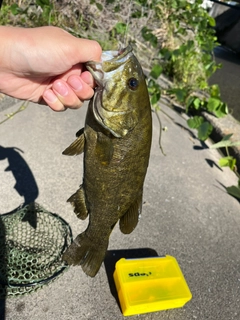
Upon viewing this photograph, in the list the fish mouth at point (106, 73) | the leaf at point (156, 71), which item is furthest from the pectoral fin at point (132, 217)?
the leaf at point (156, 71)

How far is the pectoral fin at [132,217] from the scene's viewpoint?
191cm

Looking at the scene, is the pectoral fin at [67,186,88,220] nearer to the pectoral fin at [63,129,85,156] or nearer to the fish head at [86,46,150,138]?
the pectoral fin at [63,129,85,156]

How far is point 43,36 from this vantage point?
1812mm

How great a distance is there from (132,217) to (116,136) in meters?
0.53

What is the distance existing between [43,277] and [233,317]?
1651 millimetres

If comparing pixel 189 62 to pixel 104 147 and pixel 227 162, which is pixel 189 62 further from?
pixel 104 147

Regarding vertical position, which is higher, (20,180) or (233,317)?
(233,317)

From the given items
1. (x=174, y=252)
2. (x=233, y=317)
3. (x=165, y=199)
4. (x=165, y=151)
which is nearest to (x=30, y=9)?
(x=165, y=151)

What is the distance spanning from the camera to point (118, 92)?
67.1 inches

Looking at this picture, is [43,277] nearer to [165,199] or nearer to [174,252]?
[174,252]

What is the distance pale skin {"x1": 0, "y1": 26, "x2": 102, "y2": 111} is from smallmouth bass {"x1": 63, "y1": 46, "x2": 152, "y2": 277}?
0.14m

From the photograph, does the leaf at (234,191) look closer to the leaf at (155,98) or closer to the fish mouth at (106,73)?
the leaf at (155,98)

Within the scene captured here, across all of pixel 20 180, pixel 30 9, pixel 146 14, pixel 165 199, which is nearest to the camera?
pixel 20 180

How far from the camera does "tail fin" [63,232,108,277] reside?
205 centimetres
